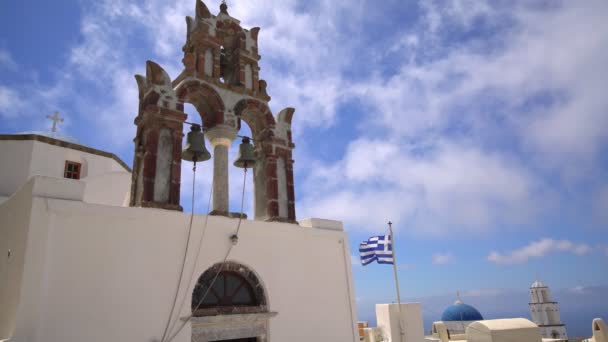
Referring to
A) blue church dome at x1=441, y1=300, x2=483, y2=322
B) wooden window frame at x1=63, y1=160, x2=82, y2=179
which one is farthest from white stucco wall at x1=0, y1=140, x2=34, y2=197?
blue church dome at x1=441, y1=300, x2=483, y2=322

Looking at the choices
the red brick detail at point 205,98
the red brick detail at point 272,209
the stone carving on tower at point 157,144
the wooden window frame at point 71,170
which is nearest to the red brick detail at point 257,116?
the red brick detail at point 205,98

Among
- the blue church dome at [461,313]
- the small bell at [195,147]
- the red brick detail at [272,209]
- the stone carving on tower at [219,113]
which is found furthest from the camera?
the blue church dome at [461,313]

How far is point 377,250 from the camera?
10.4m

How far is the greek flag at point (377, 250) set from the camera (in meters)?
10.3

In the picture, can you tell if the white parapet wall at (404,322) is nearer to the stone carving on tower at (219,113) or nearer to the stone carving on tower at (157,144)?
the stone carving on tower at (219,113)

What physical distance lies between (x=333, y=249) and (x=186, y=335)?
301cm

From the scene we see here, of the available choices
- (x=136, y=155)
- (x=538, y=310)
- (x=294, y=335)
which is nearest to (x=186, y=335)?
(x=294, y=335)

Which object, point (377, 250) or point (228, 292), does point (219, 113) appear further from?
point (377, 250)

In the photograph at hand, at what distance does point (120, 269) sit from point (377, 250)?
22.0ft

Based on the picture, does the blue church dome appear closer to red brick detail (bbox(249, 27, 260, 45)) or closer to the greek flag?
the greek flag

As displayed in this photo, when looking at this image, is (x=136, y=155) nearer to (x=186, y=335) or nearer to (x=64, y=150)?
(x=186, y=335)

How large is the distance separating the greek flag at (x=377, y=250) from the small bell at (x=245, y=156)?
454 centimetres

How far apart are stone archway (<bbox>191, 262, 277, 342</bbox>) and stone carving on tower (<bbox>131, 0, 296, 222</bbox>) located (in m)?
1.03

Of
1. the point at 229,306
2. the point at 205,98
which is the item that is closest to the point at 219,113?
the point at 205,98
